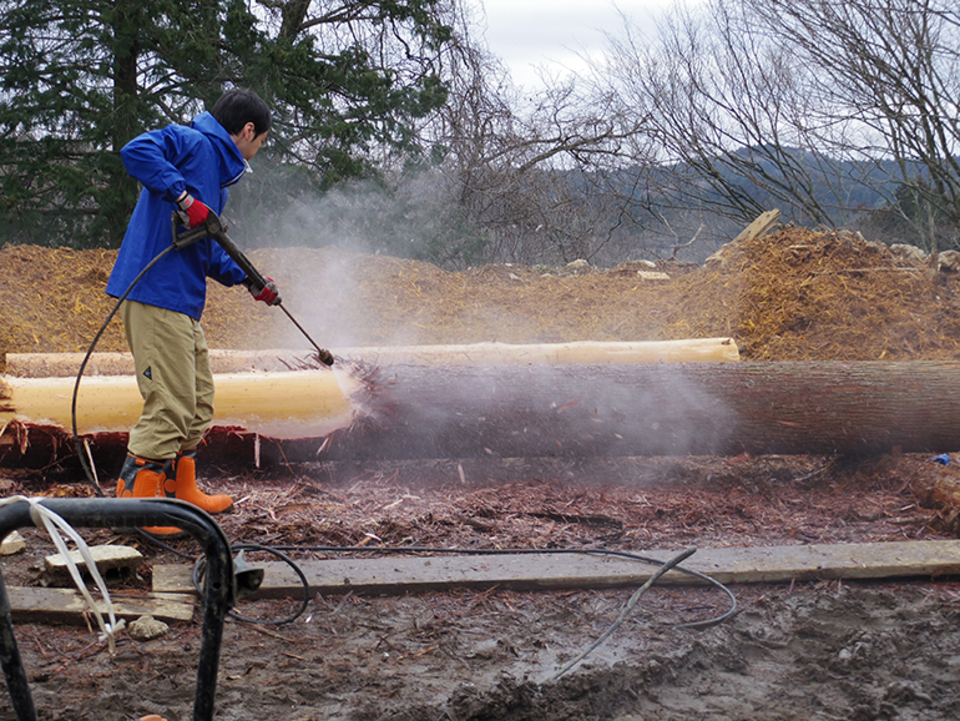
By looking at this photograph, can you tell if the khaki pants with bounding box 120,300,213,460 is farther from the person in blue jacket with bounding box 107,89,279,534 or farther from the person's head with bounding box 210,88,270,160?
the person's head with bounding box 210,88,270,160

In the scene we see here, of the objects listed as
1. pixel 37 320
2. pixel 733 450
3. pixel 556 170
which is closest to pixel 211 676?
pixel 733 450

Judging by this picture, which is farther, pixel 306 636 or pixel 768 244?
pixel 768 244

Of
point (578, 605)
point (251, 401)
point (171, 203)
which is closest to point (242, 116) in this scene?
point (171, 203)

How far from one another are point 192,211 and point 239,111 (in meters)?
0.57

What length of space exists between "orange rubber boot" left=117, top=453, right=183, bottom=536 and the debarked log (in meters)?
0.78

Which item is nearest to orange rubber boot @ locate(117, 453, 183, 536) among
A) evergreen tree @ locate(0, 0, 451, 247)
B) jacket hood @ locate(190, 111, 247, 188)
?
jacket hood @ locate(190, 111, 247, 188)

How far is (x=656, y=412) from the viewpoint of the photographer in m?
3.91

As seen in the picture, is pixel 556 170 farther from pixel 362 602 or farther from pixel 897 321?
pixel 362 602

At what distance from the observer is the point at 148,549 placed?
→ 2807 mm

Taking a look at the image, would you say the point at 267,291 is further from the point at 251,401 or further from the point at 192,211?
the point at 251,401

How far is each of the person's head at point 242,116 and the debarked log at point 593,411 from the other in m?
1.29

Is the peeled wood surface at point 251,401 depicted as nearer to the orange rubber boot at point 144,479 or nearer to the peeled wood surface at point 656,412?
the peeled wood surface at point 656,412

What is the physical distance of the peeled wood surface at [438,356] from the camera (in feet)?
16.3

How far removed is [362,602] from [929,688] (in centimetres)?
170
